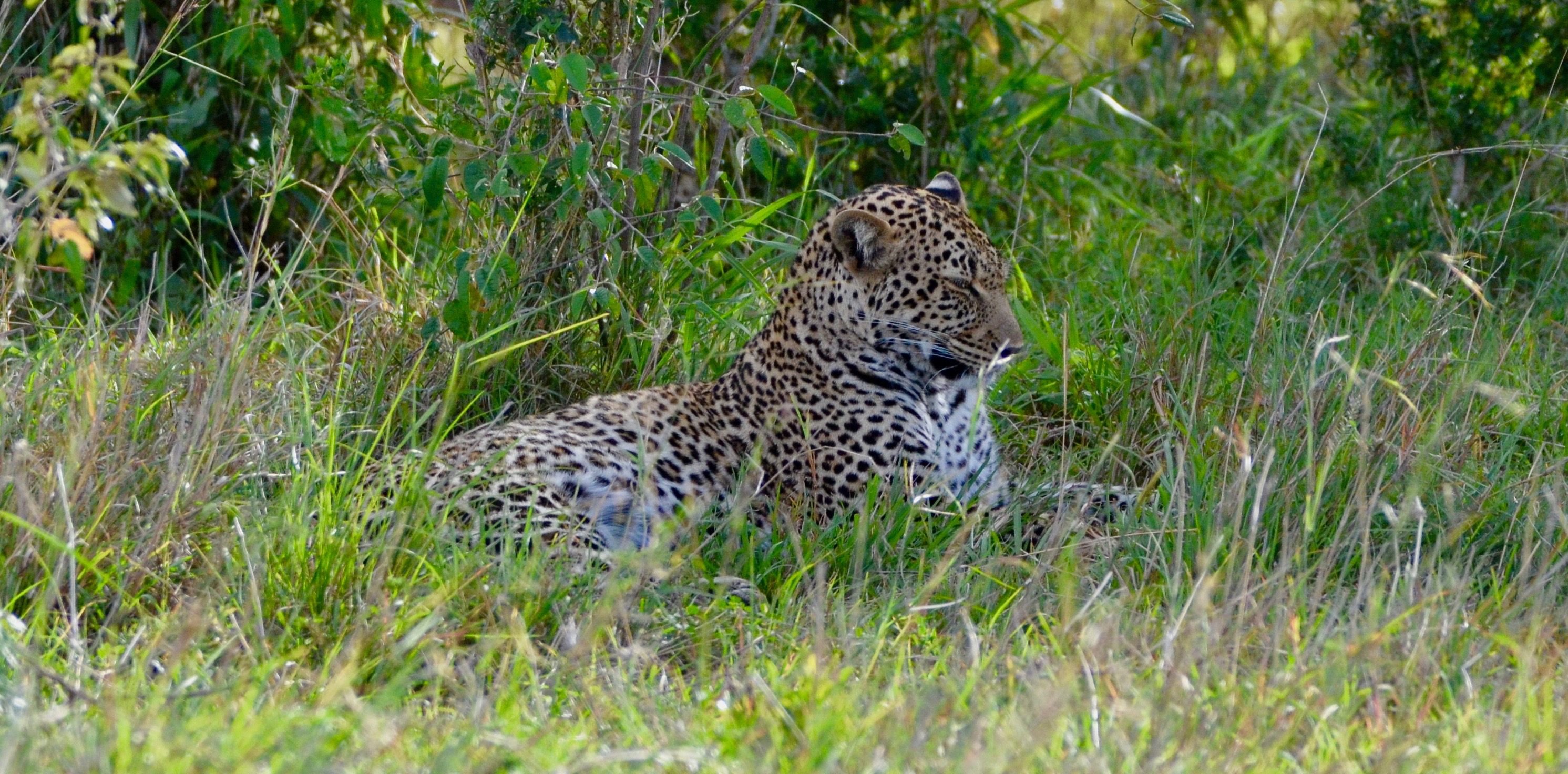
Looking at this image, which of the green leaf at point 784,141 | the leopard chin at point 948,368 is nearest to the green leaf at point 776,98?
the green leaf at point 784,141

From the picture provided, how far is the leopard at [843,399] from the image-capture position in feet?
16.6

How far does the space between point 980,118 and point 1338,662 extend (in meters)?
4.67

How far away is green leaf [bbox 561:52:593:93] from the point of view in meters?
4.75

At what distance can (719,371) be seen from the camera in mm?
6191

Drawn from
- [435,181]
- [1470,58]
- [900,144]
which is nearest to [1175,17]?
[900,144]

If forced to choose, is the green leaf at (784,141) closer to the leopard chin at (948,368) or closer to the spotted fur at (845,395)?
the spotted fur at (845,395)

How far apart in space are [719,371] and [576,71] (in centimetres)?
169

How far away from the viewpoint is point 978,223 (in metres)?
7.60

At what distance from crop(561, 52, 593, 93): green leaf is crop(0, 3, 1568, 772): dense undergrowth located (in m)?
0.01

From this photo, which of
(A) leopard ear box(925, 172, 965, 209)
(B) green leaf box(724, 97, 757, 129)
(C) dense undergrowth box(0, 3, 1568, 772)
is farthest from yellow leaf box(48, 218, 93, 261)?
(A) leopard ear box(925, 172, 965, 209)

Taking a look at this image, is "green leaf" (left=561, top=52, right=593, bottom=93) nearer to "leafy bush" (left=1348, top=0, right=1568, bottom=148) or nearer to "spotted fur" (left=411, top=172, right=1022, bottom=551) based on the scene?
"spotted fur" (left=411, top=172, right=1022, bottom=551)

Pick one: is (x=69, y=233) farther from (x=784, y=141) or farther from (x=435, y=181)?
(x=784, y=141)

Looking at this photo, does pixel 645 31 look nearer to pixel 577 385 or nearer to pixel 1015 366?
pixel 577 385

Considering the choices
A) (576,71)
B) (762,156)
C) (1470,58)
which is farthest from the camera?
(1470,58)
